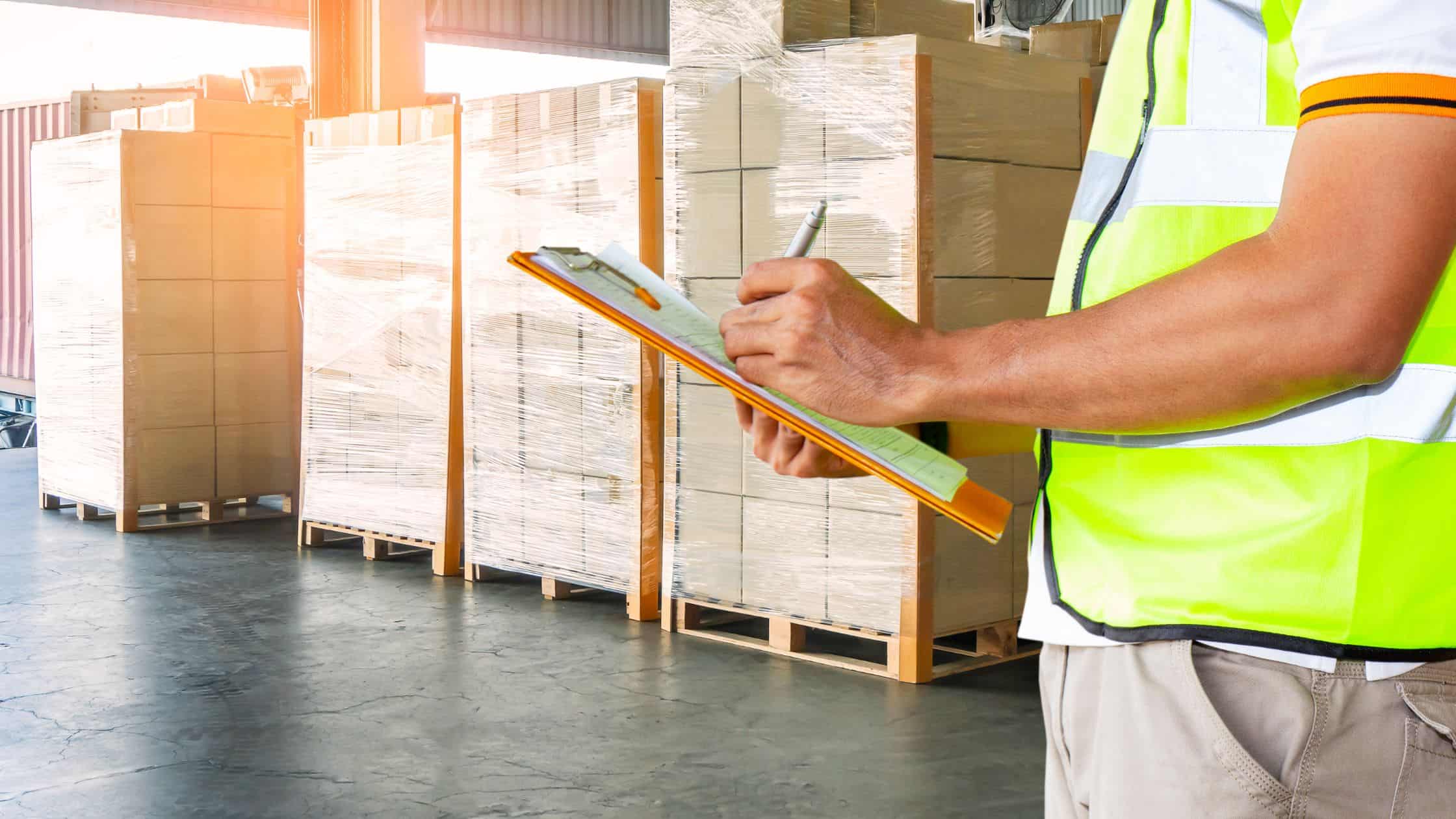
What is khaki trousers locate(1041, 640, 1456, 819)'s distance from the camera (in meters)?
0.91

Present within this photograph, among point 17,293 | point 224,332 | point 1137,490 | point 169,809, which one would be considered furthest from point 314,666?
point 17,293

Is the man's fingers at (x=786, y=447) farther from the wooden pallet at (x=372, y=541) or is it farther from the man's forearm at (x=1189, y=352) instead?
the wooden pallet at (x=372, y=541)

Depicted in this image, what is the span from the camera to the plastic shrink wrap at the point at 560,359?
18.6ft

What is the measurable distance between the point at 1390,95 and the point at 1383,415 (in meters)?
0.21

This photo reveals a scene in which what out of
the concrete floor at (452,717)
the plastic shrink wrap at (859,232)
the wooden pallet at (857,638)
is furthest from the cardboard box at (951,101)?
the concrete floor at (452,717)

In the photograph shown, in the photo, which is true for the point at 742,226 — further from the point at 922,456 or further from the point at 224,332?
the point at 224,332

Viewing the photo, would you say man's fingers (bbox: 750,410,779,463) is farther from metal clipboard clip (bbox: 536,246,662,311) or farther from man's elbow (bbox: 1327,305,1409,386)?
man's elbow (bbox: 1327,305,1409,386)

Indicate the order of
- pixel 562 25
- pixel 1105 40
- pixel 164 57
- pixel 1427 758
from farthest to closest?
pixel 164 57, pixel 562 25, pixel 1105 40, pixel 1427 758

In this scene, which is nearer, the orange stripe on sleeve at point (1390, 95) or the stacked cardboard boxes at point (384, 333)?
the orange stripe on sleeve at point (1390, 95)

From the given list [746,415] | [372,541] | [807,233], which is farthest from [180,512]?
[807,233]

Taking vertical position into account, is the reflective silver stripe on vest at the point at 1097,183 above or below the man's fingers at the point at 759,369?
above

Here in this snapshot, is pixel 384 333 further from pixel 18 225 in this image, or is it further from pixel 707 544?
pixel 18 225

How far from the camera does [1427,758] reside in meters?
0.90

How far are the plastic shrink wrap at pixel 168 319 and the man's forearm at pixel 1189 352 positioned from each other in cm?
804
